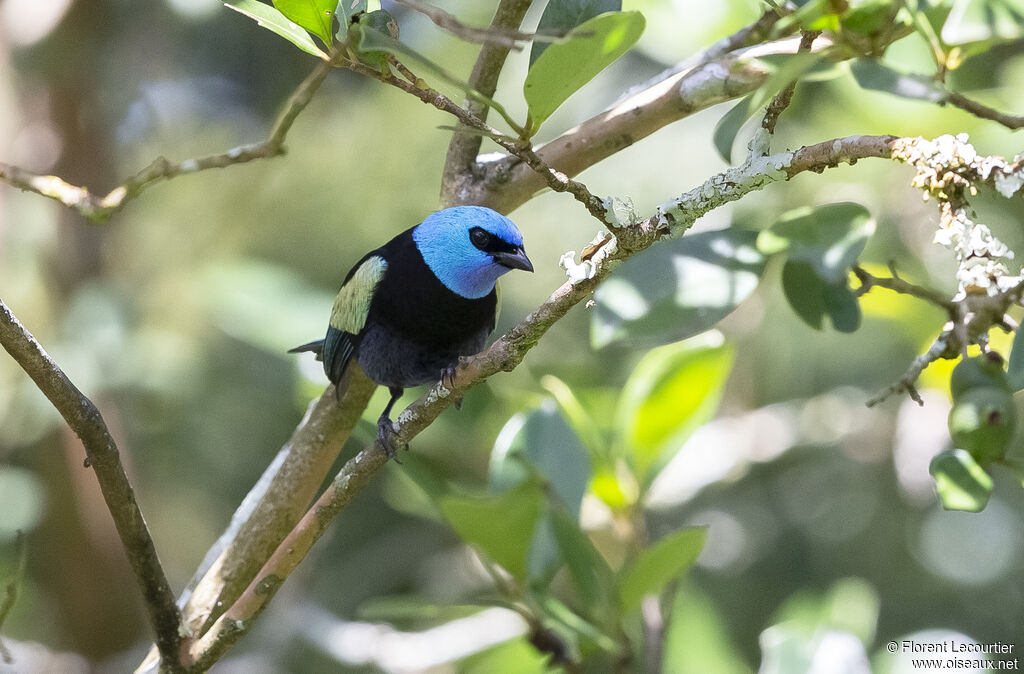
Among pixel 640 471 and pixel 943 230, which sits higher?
pixel 943 230

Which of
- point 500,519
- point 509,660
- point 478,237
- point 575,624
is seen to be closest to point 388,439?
point 500,519

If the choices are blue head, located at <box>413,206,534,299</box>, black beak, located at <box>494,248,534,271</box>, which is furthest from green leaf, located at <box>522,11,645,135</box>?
black beak, located at <box>494,248,534,271</box>

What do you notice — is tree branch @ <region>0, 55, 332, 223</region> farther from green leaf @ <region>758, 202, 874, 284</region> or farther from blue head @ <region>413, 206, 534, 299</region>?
green leaf @ <region>758, 202, 874, 284</region>

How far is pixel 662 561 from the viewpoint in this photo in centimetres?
177

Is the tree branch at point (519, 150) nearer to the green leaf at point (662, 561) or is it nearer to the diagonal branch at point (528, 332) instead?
the diagonal branch at point (528, 332)

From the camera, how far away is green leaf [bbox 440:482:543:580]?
5.62 ft

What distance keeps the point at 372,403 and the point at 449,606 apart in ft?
2.29

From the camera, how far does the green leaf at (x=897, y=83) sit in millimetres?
1057

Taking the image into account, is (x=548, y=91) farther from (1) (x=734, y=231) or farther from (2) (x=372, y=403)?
(2) (x=372, y=403)

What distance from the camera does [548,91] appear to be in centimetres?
126

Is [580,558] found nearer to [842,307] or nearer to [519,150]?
[842,307]

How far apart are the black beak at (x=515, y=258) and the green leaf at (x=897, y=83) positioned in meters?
1.22

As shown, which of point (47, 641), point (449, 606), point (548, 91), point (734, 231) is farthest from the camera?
point (47, 641)

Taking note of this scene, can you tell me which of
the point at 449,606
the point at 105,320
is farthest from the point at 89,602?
the point at 449,606
